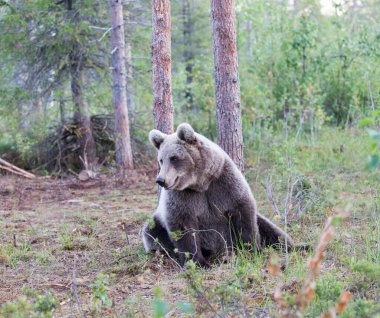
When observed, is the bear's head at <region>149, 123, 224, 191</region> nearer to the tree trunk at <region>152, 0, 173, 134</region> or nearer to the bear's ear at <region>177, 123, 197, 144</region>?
the bear's ear at <region>177, 123, 197, 144</region>

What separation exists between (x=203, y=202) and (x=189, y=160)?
475 millimetres

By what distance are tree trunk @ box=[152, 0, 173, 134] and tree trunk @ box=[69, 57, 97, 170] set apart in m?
5.38

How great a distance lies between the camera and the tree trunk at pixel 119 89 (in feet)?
38.2

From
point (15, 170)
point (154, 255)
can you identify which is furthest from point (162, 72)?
point (15, 170)

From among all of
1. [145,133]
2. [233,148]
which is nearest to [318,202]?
[233,148]

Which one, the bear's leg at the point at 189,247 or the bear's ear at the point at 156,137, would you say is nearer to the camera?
the bear's leg at the point at 189,247

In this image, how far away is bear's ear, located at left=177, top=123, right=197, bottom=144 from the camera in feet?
19.1

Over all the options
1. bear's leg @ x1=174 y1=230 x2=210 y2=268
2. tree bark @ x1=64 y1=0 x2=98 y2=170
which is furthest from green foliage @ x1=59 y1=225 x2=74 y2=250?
tree bark @ x1=64 y1=0 x2=98 y2=170

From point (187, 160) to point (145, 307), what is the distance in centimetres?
174

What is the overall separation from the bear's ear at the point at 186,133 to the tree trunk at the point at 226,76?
1.36 metres

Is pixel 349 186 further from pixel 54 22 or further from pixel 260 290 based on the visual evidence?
pixel 54 22

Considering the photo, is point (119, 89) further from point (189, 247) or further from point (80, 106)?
point (189, 247)

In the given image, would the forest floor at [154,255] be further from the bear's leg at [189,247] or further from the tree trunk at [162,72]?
the tree trunk at [162,72]

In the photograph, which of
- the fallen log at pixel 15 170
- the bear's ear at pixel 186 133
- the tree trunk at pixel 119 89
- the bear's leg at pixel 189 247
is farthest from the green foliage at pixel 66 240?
the fallen log at pixel 15 170
